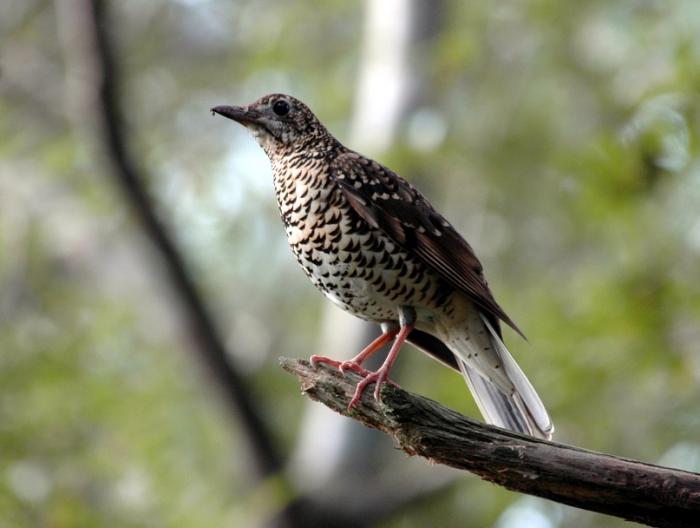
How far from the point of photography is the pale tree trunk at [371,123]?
9.79 m

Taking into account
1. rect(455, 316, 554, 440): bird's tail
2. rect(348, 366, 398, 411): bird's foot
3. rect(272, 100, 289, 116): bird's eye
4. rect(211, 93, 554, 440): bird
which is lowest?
rect(348, 366, 398, 411): bird's foot

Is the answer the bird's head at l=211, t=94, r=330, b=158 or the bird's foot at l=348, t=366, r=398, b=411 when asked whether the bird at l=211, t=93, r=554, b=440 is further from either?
the bird's foot at l=348, t=366, r=398, b=411

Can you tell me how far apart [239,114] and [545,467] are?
232cm

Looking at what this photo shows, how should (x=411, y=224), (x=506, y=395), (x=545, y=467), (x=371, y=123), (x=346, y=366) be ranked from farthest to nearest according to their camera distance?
(x=371, y=123), (x=506, y=395), (x=411, y=224), (x=346, y=366), (x=545, y=467)

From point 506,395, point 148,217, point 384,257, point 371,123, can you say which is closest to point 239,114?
point 384,257

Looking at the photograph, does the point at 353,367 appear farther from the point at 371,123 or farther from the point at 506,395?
the point at 371,123

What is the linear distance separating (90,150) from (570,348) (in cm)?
433

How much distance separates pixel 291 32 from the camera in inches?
437

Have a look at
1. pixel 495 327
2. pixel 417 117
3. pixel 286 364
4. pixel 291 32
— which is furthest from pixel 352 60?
pixel 286 364

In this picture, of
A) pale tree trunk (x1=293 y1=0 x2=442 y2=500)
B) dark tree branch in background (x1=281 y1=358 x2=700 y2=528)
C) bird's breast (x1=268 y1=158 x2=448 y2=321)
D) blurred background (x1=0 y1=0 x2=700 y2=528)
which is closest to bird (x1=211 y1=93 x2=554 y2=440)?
bird's breast (x1=268 y1=158 x2=448 y2=321)

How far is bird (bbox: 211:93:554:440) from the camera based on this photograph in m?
5.05

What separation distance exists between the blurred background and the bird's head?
8.73 feet

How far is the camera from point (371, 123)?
9.86 metres

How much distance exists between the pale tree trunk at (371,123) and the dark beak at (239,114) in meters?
4.20
